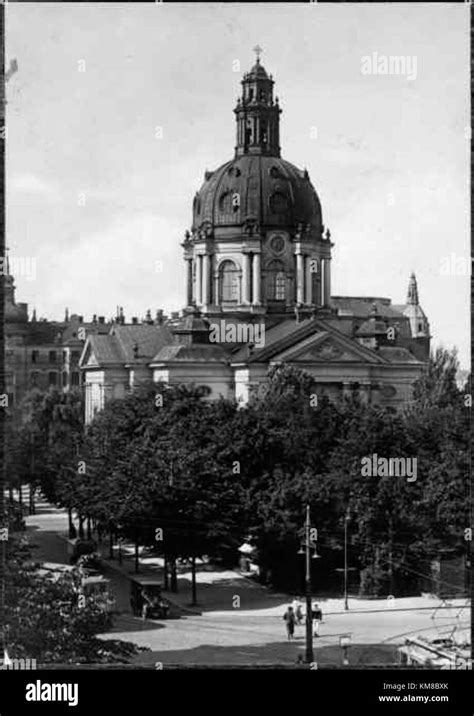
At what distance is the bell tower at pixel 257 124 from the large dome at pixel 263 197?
1.44 metres

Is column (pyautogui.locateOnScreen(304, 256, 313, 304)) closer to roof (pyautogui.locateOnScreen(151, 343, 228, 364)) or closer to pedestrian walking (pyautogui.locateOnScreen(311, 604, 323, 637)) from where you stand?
roof (pyautogui.locateOnScreen(151, 343, 228, 364))

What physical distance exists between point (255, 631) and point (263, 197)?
49014 millimetres

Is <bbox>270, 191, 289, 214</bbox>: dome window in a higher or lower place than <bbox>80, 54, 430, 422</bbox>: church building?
higher

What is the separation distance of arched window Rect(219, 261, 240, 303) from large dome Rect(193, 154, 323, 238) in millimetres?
2489

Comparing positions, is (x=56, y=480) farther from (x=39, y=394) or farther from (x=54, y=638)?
(x=54, y=638)

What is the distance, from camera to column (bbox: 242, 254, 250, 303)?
2847 inches

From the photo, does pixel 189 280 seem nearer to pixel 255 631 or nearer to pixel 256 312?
pixel 256 312

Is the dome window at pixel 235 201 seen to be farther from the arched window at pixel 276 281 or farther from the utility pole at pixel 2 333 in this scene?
the utility pole at pixel 2 333

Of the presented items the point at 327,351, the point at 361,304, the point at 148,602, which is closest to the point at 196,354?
the point at 327,351

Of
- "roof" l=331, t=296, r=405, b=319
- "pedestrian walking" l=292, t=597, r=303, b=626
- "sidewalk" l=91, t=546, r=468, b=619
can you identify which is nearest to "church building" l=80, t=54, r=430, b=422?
"roof" l=331, t=296, r=405, b=319

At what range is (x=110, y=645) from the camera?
749 inches

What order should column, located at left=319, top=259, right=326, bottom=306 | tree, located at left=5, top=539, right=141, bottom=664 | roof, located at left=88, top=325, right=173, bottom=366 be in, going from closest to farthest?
tree, located at left=5, top=539, right=141, bottom=664 → roof, located at left=88, top=325, right=173, bottom=366 → column, located at left=319, top=259, right=326, bottom=306

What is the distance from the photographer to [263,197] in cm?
7381
